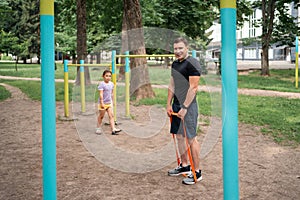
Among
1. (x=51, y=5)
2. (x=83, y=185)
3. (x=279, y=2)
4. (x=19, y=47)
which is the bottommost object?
(x=83, y=185)

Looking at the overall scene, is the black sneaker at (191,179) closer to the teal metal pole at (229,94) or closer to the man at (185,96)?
the man at (185,96)

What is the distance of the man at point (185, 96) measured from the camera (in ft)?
14.1

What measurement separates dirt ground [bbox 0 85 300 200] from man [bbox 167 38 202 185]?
428 mm

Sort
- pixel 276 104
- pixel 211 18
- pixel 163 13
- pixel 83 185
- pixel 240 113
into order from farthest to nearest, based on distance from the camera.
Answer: pixel 211 18 < pixel 163 13 < pixel 276 104 < pixel 240 113 < pixel 83 185

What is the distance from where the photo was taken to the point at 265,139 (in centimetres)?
698

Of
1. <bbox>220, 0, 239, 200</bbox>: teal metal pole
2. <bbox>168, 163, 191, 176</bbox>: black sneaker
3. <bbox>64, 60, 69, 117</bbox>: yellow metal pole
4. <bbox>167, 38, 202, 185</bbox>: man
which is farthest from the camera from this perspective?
<bbox>64, 60, 69, 117</bbox>: yellow metal pole

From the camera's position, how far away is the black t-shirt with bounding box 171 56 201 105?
4.30 m

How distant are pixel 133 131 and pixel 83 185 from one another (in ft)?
11.4

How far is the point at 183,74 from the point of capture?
4359 millimetres

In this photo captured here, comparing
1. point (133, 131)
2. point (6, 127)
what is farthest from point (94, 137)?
point (6, 127)

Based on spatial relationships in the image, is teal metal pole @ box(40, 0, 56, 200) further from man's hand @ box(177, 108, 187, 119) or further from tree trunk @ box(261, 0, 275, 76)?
tree trunk @ box(261, 0, 275, 76)

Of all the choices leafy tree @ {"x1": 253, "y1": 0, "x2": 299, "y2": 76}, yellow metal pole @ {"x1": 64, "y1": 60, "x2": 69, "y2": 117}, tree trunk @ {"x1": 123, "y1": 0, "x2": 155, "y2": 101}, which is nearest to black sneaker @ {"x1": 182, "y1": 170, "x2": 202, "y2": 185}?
yellow metal pole @ {"x1": 64, "y1": 60, "x2": 69, "y2": 117}

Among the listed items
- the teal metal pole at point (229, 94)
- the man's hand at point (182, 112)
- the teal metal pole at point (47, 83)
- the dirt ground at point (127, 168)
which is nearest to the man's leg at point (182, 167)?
the dirt ground at point (127, 168)

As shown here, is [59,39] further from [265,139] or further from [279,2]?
[265,139]
